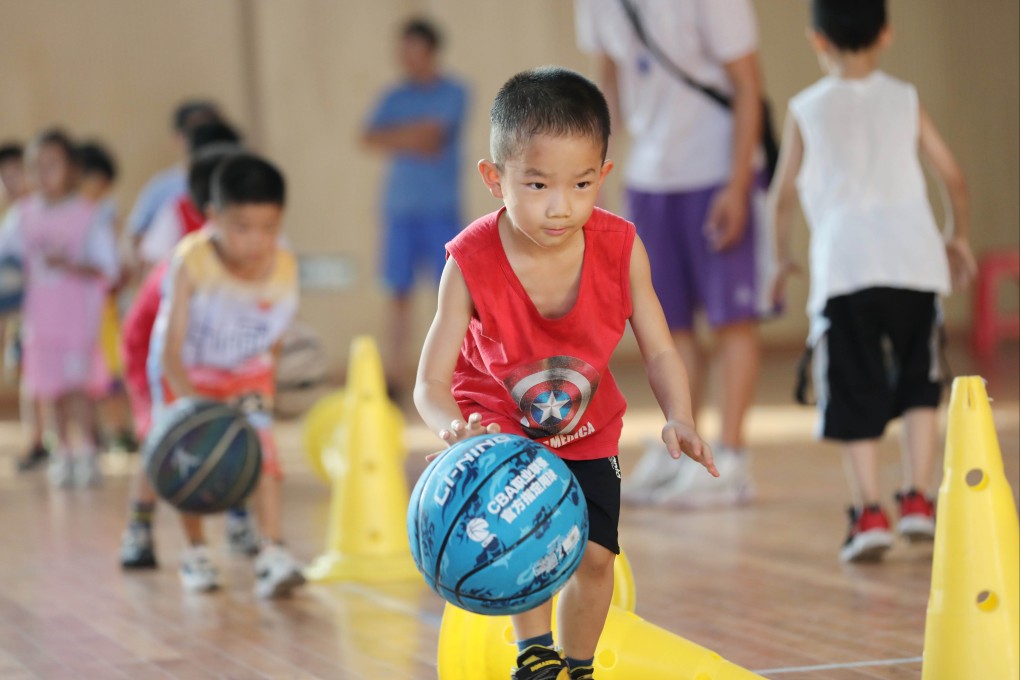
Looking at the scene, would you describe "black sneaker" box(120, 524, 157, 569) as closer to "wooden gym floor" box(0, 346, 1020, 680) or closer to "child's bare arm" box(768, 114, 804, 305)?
"wooden gym floor" box(0, 346, 1020, 680)

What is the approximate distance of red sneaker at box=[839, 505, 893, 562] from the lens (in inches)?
184

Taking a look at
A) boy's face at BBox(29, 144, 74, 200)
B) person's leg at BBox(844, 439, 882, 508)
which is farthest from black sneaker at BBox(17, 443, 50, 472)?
person's leg at BBox(844, 439, 882, 508)

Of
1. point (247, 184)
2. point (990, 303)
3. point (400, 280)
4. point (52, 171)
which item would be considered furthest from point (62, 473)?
point (990, 303)

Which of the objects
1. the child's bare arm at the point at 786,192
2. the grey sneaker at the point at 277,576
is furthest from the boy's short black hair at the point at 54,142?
the child's bare arm at the point at 786,192

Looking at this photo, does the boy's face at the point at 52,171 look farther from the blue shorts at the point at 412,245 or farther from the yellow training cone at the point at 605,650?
the yellow training cone at the point at 605,650

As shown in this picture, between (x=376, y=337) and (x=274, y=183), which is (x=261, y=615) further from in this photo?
(x=376, y=337)

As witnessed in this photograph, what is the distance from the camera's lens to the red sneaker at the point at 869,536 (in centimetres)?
467

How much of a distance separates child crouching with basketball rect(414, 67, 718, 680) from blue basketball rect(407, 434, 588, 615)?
183 mm

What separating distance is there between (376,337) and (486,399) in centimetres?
1190

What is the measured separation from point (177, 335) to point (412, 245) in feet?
18.5

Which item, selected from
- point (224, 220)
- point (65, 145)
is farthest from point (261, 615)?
point (65, 145)

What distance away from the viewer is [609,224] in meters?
3.12

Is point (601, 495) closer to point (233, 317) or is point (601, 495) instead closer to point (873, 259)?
point (873, 259)

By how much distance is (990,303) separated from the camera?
14.5 meters
